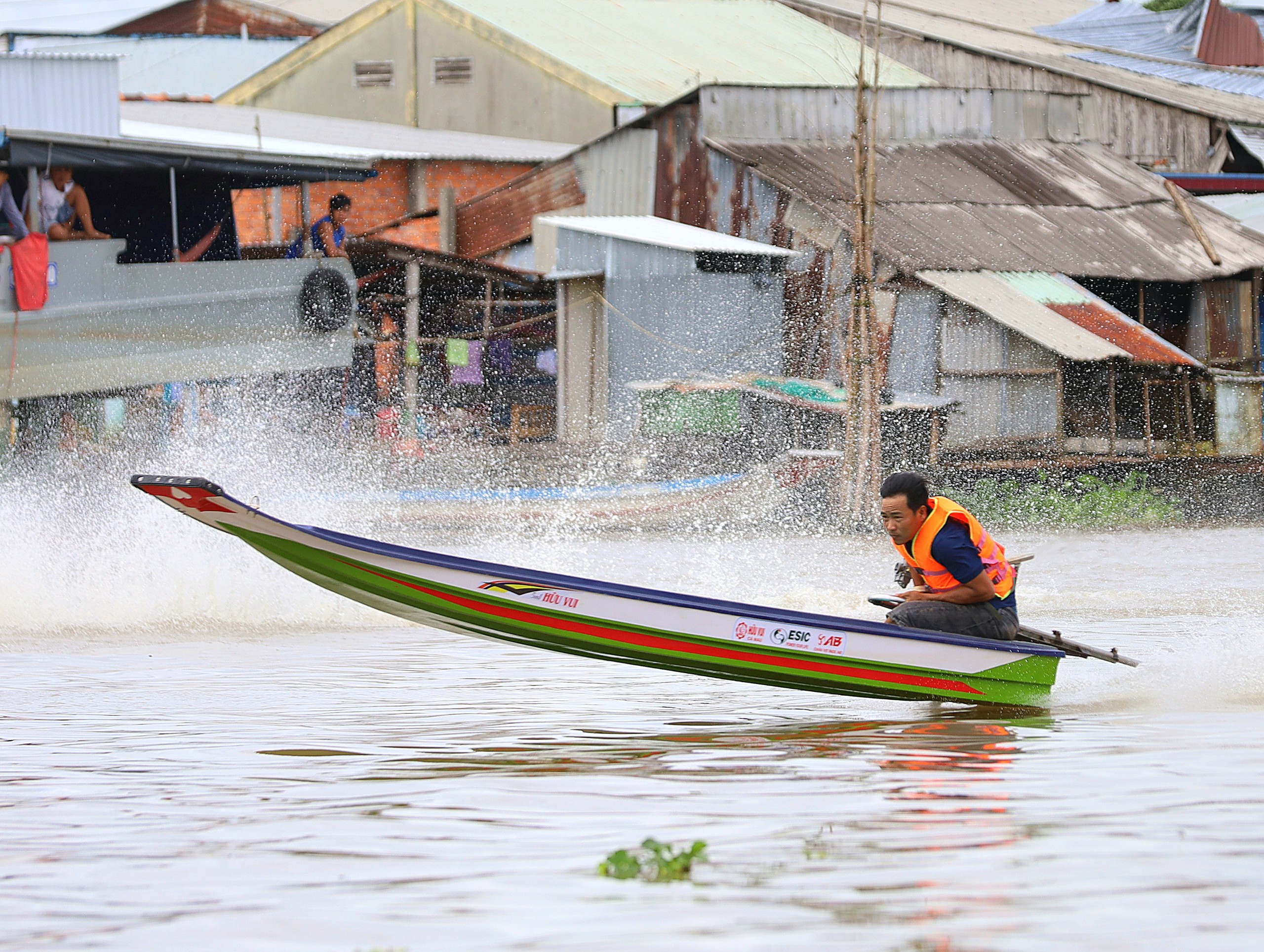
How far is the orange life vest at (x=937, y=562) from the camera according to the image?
7.44m

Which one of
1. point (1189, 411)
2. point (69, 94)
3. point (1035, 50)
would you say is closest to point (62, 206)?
point (69, 94)

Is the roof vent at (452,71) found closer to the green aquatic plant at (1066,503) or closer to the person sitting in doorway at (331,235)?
the person sitting in doorway at (331,235)

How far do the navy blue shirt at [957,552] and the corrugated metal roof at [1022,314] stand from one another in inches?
489

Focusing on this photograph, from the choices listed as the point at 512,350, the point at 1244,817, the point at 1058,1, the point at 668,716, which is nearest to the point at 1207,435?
the point at 512,350

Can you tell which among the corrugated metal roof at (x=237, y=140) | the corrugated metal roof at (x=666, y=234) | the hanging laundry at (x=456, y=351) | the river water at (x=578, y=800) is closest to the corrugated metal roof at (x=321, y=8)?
the corrugated metal roof at (x=237, y=140)

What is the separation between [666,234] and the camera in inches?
846

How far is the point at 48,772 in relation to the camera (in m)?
6.40

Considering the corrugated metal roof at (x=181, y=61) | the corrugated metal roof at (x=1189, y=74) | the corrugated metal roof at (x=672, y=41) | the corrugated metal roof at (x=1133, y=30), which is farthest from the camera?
the corrugated metal roof at (x=1133, y=30)

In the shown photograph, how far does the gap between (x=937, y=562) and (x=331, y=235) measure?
43.1ft

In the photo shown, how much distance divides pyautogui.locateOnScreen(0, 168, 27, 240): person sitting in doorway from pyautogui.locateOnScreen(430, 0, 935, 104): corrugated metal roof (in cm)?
1383

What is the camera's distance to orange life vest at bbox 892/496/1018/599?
7.44 metres

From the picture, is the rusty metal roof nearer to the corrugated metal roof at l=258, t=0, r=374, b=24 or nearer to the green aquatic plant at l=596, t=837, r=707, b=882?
the green aquatic plant at l=596, t=837, r=707, b=882

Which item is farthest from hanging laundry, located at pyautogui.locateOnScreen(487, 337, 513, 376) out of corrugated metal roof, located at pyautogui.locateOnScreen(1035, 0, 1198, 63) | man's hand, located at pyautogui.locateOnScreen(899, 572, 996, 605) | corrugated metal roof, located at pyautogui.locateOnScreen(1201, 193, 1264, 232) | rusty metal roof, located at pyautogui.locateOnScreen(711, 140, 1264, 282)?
corrugated metal roof, located at pyautogui.locateOnScreen(1035, 0, 1198, 63)

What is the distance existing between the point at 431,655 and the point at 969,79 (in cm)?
2436
